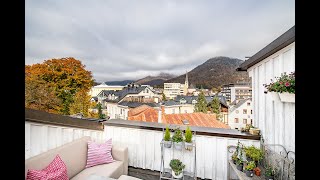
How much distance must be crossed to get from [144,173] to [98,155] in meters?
0.91

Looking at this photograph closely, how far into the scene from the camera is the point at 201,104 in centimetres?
292

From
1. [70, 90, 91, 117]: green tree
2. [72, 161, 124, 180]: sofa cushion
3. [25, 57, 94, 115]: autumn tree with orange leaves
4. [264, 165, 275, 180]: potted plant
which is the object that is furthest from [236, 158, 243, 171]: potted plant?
[25, 57, 94, 115]: autumn tree with orange leaves

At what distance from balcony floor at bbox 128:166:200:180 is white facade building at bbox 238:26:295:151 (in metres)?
1.74

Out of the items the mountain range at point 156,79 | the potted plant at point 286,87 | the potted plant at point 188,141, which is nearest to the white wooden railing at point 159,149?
the potted plant at point 188,141

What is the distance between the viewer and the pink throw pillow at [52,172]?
1.59 meters

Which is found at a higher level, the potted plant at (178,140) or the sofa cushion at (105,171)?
the potted plant at (178,140)

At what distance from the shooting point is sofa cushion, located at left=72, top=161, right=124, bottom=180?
2164 millimetres

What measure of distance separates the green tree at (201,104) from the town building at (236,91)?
0.33 m

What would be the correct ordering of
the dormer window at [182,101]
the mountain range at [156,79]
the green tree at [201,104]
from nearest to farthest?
the green tree at [201,104] < the dormer window at [182,101] < the mountain range at [156,79]

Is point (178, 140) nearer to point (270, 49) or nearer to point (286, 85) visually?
point (286, 85)

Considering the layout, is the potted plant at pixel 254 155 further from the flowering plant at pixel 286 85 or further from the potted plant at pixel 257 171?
the flowering plant at pixel 286 85

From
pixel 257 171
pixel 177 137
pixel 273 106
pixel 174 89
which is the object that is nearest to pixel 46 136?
pixel 177 137

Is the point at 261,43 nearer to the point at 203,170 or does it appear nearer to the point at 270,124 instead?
the point at 270,124
